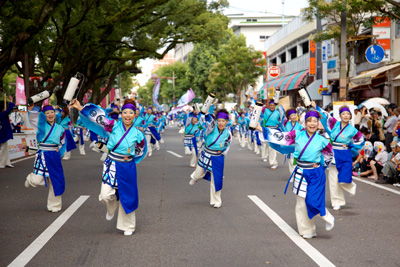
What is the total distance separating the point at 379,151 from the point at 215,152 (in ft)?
17.9

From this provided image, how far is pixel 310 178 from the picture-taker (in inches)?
260

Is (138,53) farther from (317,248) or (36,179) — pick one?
(317,248)

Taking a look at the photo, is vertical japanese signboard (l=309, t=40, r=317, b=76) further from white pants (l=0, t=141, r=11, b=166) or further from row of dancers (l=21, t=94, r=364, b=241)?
row of dancers (l=21, t=94, r=364, b=241)

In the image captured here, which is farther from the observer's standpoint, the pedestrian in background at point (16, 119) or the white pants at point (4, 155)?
the pedestrian in background at point (16, 119)

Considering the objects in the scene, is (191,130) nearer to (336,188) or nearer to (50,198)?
A: (336,188)

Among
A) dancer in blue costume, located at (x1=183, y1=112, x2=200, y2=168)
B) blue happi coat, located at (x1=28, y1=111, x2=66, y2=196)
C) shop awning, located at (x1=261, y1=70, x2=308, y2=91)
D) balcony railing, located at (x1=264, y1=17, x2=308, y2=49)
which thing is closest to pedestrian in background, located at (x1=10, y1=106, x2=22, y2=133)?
dancer in blue costume, located at (x1=183, y1=112, x2=200, y2=168)

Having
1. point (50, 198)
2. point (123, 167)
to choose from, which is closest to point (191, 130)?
point (50, 198)

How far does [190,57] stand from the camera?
68188mm

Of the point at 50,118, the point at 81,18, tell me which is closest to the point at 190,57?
the point at 81,18

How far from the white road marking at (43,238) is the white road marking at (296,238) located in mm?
2930

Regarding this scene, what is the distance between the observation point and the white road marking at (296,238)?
5.41 m

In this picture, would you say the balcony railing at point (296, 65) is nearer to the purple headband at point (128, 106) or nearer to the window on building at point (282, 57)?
the window on building at point (282, 57)

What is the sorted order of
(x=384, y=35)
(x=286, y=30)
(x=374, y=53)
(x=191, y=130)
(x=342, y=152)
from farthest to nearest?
(x=286, y=30) → (x=384, y=35) → (x=374, y=53) → (x=191, y=130) → (x=342, y=152)

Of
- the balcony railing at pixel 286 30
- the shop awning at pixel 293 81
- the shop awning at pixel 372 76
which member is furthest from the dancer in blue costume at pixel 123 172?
the balcony railing at pixel 286 30
